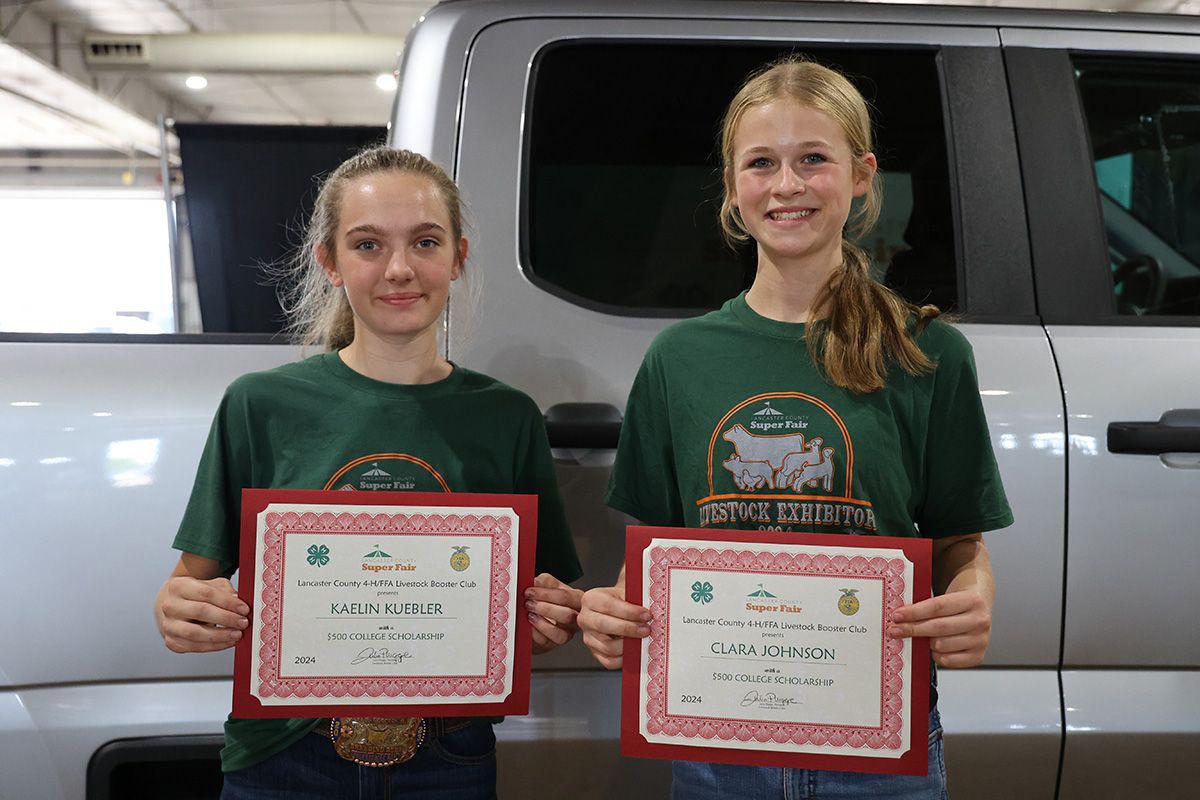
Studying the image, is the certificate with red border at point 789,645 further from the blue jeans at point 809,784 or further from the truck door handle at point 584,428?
the truck door handle at point 584,428

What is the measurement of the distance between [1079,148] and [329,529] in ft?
5.00

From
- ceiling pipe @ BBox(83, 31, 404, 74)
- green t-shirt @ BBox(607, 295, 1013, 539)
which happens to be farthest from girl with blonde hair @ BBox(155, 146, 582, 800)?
ceiling pipe @ BBox(83, 31, 404, 74)

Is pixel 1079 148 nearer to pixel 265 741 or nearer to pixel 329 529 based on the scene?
pixel 329 529

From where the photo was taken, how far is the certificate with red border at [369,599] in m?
1.14

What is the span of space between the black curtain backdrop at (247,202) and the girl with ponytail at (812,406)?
1.86m

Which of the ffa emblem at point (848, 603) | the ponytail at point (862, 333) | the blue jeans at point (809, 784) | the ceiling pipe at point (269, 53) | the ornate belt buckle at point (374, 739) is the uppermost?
the ceiling pipe at point (269, 53)

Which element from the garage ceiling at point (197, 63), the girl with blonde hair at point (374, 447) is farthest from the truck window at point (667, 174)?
the garage ceiling at point (197, 63)

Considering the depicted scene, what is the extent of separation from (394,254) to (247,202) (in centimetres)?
187

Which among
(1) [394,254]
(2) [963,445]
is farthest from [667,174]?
(2) [963,445]

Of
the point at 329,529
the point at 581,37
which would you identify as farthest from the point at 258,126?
the point at 329,529

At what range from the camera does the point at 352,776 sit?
45.9 inches

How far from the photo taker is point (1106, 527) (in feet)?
4.99

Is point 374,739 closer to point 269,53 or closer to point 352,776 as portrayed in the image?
point 352,776

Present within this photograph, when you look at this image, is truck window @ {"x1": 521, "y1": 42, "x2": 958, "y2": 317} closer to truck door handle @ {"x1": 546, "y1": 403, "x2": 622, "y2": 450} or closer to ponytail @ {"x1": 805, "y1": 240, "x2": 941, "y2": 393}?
truck door handle @ {"x1": 546, "y1": 403, "x2": 622, "y2": 450}
